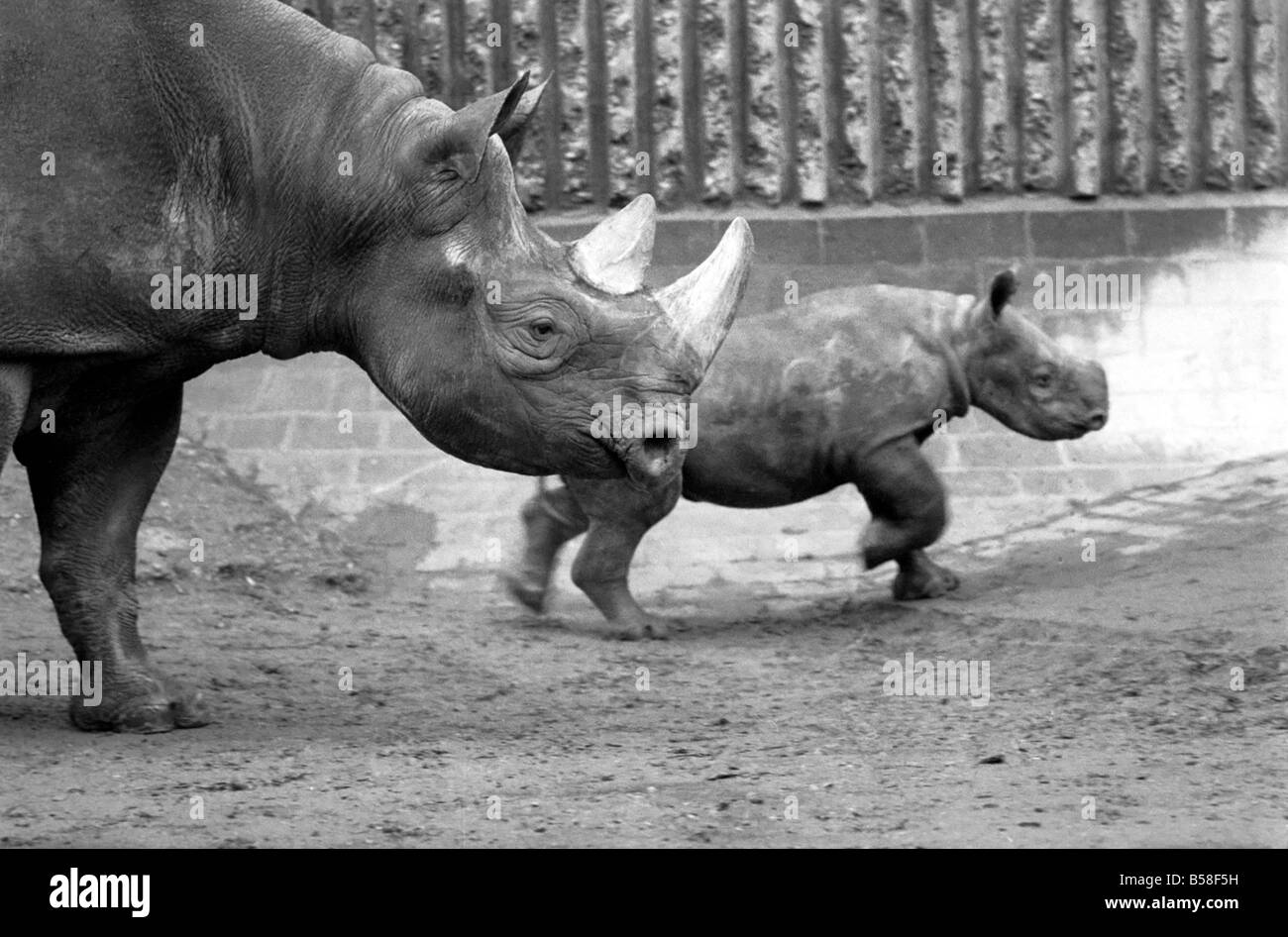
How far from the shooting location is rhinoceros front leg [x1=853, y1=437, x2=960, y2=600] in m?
7.46

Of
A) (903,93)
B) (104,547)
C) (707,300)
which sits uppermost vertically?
(903,93)

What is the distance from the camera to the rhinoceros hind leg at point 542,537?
7.61m

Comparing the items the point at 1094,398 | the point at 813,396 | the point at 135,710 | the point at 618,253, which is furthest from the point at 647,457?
the point at 1094,398

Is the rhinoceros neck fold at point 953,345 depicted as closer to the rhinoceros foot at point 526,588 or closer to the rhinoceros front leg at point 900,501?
the rhinoceros front leg at point 900,501

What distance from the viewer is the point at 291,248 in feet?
17.0

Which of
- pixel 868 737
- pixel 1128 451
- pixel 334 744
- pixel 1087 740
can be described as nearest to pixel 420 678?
Answer: pixel 334 744

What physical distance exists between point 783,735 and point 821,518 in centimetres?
321

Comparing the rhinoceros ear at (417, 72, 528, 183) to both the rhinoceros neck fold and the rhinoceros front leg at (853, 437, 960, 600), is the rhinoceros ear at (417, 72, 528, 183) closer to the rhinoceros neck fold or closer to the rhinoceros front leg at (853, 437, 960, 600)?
Answer: the rhinoceros front leg at (853, 437, 960, 600)

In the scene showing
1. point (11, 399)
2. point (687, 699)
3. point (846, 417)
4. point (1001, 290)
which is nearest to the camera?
point (11, 399)

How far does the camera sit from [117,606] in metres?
5.65

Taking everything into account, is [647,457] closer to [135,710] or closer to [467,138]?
[467,138]

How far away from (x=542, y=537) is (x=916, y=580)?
138 cm

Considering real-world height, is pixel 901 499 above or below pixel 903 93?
below

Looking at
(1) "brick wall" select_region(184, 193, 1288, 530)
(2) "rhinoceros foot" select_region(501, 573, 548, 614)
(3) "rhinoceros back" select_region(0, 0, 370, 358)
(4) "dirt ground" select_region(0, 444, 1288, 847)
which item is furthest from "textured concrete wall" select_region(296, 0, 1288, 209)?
(3) "rhinoceros back" select_region(0, 0, 370, 358)
